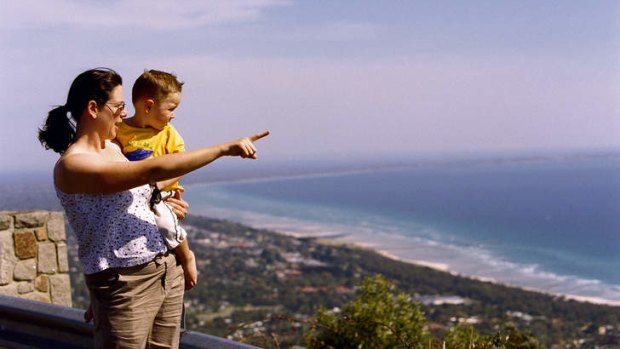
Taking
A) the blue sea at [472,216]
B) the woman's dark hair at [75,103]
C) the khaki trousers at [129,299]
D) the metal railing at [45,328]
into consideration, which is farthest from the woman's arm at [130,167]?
the blue sea at [472,216]

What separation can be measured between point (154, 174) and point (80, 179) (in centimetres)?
21

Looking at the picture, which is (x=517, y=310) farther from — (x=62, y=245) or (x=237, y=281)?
(x=62, y=245)

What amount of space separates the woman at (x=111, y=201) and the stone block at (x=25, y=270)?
296 centimetres

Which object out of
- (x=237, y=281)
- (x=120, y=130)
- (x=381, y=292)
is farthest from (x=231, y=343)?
(x=237, y=281)

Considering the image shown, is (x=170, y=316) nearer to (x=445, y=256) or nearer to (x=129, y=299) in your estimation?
(x=129, y=299)

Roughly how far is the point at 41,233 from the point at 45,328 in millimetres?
1755

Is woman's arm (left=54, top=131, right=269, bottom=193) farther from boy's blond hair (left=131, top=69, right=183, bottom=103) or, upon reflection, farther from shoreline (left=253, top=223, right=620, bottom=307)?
shoreline (left=253, top=223, right=620, bottom=307)

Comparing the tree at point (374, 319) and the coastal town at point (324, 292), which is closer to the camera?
the tree at point (374, 319)

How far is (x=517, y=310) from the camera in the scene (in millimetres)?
27516

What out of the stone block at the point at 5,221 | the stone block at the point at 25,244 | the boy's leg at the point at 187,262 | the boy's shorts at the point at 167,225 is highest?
the boy's shorts at the point at 167,225

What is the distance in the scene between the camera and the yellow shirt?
90.7 inches

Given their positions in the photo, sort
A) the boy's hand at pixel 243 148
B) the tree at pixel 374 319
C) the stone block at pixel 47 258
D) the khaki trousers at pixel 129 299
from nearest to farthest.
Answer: the boy's hand at pixel 243 148 < the khaki trousers at pixel 129 299 < the stone block at pixel 47 258 < the tree at pixel 374 319

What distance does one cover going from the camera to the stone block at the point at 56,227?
5141 mm

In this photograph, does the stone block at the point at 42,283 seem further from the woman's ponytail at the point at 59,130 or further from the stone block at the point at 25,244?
the woman's ponytail at the point at 59,130
